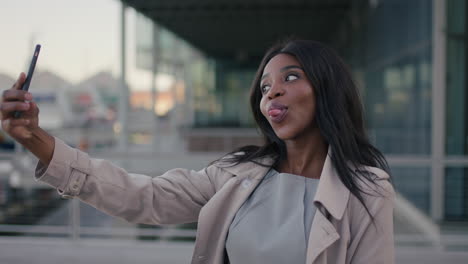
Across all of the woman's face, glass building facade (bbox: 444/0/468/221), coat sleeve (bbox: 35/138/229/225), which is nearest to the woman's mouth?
the woman's face

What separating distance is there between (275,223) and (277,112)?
1.07 ft

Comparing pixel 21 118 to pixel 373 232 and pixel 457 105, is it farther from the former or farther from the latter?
pixel 457 105

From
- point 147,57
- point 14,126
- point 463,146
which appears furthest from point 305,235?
point 147,57

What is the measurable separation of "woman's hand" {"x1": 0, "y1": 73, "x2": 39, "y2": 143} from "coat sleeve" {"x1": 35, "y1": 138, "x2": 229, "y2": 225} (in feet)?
0.46

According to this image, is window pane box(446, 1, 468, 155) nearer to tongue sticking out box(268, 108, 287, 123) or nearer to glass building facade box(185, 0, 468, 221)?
glass building facade box(185, 0, 468, 221)

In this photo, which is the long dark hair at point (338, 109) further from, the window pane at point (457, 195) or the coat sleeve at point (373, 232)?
the window pane at point (457, 195)

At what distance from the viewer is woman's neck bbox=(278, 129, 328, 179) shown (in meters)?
1.57

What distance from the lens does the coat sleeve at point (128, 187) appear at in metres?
1.31

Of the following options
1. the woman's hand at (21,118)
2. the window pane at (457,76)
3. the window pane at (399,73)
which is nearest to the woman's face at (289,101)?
the woman's hand at (21,118)

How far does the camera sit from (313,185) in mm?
1516

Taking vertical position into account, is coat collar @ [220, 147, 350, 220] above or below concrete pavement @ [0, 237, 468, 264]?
above

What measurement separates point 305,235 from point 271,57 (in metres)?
0.59

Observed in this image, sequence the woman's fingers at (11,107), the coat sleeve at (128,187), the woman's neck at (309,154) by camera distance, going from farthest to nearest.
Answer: the woman's neck at (309,154), the coat sleeve at (128,187), the woman's fingers at (11,107)

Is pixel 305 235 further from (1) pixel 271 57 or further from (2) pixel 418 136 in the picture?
(2) pixel 418 136
